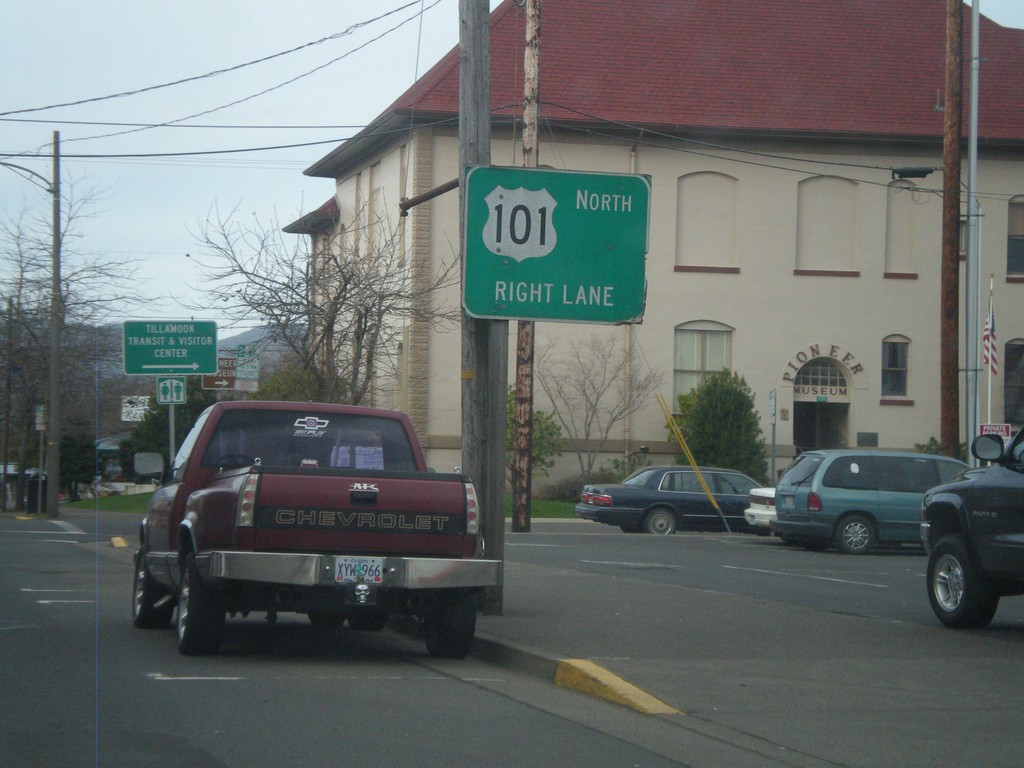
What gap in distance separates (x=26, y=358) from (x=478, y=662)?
28267 mm

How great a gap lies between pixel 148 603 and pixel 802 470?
13.8m

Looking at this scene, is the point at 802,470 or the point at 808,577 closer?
the point at 808,577

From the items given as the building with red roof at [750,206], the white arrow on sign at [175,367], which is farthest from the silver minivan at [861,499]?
the building with red roof at [750,206]

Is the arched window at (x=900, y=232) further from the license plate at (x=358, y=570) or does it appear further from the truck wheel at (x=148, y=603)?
the license plate at (x=358, y=570)

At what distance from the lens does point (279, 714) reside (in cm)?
691

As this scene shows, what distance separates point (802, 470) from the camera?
2172 cm

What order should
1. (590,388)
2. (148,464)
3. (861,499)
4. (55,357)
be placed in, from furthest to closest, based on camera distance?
(590,388) < (55,357) < (861,499) < (148,464)

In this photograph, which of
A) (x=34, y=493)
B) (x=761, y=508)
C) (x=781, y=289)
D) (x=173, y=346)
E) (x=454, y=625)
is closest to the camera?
(x=454, y=625)

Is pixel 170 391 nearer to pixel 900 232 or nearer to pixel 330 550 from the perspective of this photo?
pixel 330 550

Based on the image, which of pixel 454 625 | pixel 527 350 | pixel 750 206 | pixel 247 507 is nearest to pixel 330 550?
pixel 247 507

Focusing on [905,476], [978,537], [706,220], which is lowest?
[978,537]

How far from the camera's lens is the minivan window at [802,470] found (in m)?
21.5

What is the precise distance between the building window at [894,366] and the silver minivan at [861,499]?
16.1 m

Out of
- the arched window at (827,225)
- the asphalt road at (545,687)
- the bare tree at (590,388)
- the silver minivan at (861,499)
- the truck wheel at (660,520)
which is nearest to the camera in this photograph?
the asphalt road at (545,687)
